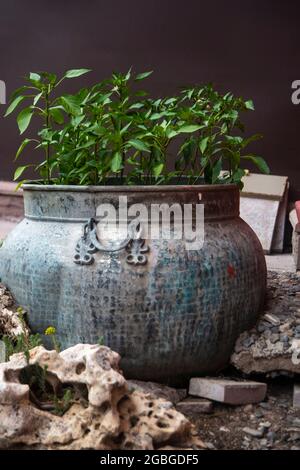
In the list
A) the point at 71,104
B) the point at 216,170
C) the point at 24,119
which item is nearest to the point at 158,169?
the point at 216,170

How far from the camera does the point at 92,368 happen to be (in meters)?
1.93

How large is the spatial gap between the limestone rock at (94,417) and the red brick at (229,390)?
41 cm

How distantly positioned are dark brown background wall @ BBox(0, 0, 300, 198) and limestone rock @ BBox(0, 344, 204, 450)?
10.7 feet

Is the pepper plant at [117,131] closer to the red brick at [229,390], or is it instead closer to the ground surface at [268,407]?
the ground surface at [268,407]

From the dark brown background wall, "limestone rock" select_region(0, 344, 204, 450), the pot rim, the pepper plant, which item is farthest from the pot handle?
the dark brown background wall

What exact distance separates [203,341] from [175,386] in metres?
0.22

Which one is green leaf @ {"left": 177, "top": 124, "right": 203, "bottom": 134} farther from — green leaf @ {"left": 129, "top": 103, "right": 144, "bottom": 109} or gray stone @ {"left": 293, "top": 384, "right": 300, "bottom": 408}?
gray stone @ {"left": 293, "top": 384, "right": 300, "bottom": 408}

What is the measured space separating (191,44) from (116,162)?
2710mm

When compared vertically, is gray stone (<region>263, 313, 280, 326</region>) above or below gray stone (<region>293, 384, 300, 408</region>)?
above

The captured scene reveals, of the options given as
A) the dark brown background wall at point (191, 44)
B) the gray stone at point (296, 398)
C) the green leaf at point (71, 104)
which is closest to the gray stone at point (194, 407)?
the gray stone at point (296, 398)

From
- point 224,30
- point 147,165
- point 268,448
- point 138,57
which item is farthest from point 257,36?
point 268,448

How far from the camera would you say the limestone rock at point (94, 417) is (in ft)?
6.11

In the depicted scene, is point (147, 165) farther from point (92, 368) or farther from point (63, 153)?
point (92, 368)

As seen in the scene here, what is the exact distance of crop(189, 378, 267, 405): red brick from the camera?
2.38 meters
